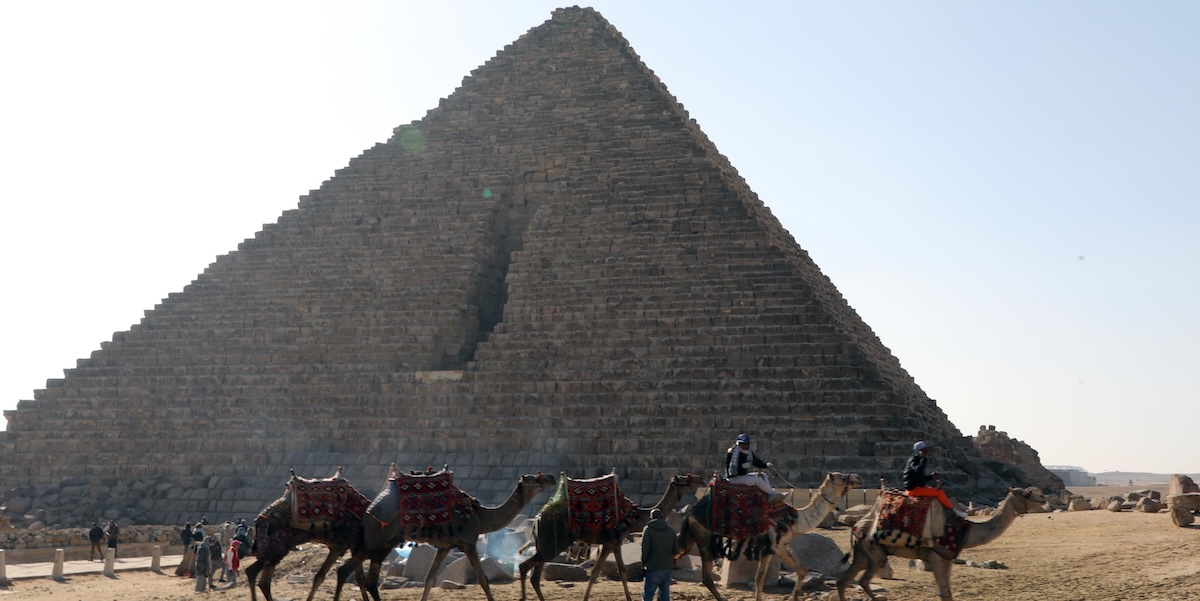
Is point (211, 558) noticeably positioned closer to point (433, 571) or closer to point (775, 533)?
point (433, 571)

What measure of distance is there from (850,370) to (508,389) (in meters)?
6.10

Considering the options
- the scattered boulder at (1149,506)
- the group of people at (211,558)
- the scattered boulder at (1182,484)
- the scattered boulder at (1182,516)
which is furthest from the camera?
the scattered boulder at (1182,484)

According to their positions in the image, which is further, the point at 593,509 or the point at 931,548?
the point at 593,509

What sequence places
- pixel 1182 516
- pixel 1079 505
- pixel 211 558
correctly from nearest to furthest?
1. pixel 1182 516
2. pixel 211 558
3. pixel 1079 505

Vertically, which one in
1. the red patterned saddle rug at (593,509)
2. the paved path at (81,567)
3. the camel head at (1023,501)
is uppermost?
the camel head at (1023,501)

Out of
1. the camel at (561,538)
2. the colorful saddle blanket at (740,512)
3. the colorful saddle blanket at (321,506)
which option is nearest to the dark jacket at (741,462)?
the colorful saddle blanket at (740,512)

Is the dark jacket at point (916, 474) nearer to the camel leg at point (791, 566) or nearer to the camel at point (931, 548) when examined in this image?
the camel at point (931, 548)

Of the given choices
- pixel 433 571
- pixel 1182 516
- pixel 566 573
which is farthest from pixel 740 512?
pixel 1182 516

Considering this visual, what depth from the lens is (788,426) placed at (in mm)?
23750

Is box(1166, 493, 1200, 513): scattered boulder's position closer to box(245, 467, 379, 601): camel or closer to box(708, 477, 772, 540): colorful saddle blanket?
box(708, 477, 772, 540): colorful saddle blanket

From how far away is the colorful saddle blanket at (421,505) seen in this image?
1321 centimetres

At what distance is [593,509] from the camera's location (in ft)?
43.9

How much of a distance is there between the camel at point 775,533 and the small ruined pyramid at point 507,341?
399 inches

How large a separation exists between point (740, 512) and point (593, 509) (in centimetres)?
146
